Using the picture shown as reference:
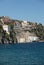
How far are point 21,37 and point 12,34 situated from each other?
20.8 feet

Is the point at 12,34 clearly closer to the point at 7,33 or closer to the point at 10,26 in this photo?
the point at 7,33

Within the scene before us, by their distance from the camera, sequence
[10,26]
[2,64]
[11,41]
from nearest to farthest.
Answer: [2,64]
[11,41]
[10,26]

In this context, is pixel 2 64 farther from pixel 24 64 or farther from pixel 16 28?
pixel 16 28

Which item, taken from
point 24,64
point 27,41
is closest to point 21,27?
point 27,41

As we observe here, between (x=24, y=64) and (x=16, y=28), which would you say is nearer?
(x=24, y=64)

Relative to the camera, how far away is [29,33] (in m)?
186

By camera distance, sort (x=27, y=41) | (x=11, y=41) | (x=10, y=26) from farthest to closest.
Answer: (x=10, y=26), (x=27, y=41), (x=11, y=41)

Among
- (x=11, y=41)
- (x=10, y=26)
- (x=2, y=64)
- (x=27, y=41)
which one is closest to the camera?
(x=2, y=64)

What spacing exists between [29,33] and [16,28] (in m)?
10.9

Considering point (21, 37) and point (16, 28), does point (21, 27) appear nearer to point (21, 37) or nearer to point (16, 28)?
point (16, 28)

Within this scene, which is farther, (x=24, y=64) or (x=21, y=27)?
(x=21, y=27)

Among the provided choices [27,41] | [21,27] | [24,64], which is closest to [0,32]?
[27,41]

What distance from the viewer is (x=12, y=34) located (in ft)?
561

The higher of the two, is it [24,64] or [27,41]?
[24,64]
